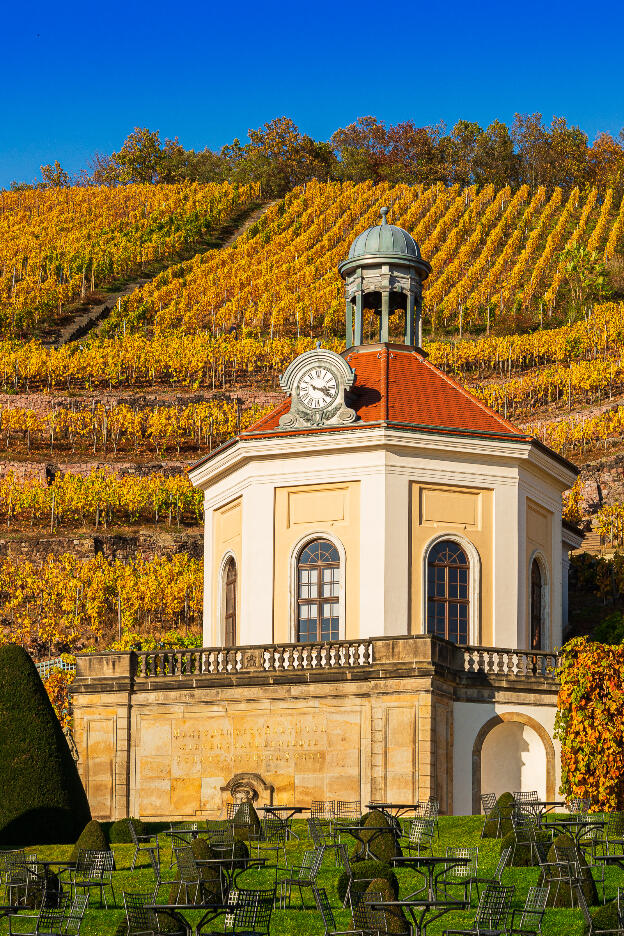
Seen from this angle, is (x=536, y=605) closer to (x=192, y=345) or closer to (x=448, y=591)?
(x=448, y=591)

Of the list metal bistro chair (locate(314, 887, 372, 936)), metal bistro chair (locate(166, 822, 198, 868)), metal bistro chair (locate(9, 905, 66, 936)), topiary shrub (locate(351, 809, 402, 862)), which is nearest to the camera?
metal bistro chair (locate(314, 887, 372, 936))

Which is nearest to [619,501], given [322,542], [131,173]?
[322,542]

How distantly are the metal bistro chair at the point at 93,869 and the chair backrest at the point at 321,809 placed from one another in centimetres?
744

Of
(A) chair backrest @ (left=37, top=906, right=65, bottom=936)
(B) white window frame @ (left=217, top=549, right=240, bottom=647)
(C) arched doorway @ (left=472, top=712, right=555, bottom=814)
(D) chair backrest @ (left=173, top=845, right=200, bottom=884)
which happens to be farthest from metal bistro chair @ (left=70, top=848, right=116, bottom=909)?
(B) white window frame @ (left=217, top=549, right=240, bottom=647)

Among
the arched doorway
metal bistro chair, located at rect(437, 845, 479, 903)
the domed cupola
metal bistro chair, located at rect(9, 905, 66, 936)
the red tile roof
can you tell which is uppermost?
the domed cupola

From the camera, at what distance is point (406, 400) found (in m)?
35.8

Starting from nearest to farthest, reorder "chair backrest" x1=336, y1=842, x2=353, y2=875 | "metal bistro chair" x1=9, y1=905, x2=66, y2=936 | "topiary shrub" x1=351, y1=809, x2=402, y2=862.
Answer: "metal bistro chair" x1=9, y1=905, x2=66, y2=936 < "chair backrest" x1=336, y1=842, x2=353, y2=875 < "topiary shrub" x1=351, y1=809, x2=402, y2=862

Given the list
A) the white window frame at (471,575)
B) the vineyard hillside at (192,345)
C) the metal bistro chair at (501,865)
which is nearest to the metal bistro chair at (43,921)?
the metal bistro chair at (501,865)

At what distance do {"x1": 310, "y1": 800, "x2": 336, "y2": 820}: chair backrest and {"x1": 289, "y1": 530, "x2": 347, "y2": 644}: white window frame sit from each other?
4.38 m

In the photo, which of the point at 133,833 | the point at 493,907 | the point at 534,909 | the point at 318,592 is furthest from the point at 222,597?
the point at 493,907

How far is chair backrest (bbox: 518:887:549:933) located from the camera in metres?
17.3

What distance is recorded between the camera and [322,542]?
33812 mm

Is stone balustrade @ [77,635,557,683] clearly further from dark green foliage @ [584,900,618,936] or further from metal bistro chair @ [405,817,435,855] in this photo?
dark green foliage @ [584,900,618,936]

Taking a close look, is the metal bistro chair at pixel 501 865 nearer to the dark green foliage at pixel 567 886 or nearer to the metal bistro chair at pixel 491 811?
the dark green foliage at pixel 567 886
